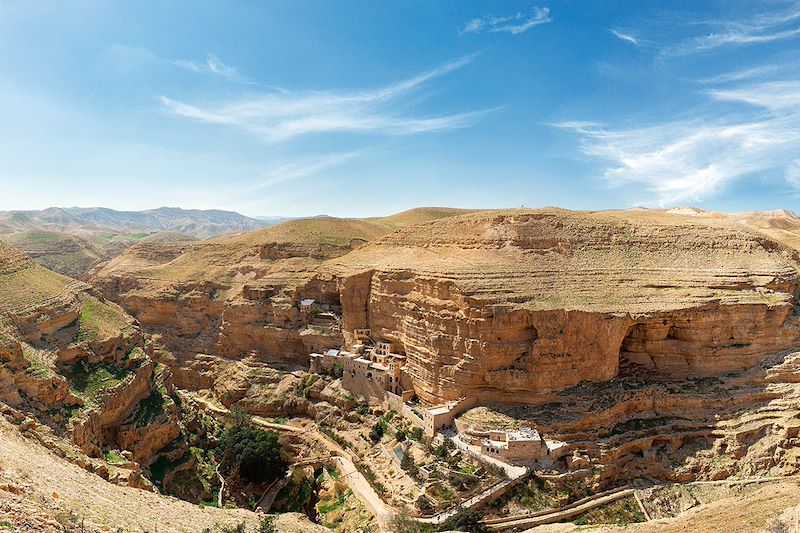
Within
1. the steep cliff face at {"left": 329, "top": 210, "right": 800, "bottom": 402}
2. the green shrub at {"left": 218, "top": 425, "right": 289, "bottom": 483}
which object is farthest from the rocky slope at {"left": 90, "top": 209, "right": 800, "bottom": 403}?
the green shrub at {"left": 218, "top": 425, "right": 289, "bottom": 483}

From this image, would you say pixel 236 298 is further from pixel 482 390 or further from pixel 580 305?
pixel 580 305

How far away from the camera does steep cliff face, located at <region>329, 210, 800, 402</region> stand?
1091 inches

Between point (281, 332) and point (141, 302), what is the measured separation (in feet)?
57.6

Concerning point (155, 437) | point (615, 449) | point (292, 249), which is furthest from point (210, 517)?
point (292, 249)

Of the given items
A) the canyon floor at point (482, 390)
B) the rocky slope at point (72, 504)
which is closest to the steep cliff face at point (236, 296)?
the canyon floor at point (482, 390)

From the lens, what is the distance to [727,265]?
104 ft

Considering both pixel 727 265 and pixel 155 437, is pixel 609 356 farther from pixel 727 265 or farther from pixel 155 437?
pixel 155 437

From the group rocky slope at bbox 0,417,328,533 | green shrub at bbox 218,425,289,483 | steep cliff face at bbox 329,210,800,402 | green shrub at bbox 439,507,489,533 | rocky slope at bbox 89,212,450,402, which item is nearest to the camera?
rocky slope at bbox 0,417,328,533

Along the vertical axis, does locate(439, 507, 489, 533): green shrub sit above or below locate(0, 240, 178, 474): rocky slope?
below

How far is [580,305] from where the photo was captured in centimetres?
2825

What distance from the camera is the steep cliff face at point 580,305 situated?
27719mm

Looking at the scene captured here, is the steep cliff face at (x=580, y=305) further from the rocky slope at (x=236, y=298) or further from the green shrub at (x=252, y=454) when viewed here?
the rocky slope at (x=236, y=298)

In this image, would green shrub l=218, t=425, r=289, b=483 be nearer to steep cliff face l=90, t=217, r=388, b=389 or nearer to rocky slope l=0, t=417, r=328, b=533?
rocky slope l=0, t=417, r=328, b=533

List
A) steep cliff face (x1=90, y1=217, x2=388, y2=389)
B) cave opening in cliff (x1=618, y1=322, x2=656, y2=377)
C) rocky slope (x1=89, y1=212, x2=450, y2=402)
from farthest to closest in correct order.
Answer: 1. steep cliff face (x1=90, y1=217, x2=388, y2=389)
2. rocky slope (x1=89, y1=212, x2=450, y2=402)
3. cave opening in cliff (x1=618, y1=322, x2=656, y2=377)
